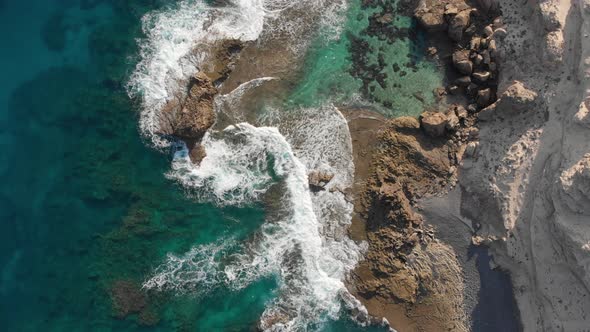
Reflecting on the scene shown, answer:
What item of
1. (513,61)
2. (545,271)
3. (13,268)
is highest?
(513,61)

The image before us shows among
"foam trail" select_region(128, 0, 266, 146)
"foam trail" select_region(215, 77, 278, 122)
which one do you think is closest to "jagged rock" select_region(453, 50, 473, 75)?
"foam trail" select_region(215, 77, 278, 122)

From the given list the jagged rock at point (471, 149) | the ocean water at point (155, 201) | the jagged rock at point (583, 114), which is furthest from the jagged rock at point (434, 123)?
the jagged rock at point (583, 114)

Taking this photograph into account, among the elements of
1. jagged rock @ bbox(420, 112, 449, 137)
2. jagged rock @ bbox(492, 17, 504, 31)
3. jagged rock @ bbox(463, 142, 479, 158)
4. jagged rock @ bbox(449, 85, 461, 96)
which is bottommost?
jagged rock @ bbox(463, 142, 479, 158)

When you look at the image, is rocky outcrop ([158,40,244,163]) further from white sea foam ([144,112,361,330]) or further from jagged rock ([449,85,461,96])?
jagged rock ([449,85,461,96])

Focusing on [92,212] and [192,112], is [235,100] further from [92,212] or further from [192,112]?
[92,212]

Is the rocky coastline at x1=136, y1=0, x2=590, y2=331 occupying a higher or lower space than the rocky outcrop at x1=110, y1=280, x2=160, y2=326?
higher

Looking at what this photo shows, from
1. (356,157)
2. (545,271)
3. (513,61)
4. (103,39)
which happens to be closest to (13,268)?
(103,39)

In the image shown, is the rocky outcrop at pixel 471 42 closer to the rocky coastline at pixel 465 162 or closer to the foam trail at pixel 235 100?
the rocky coastline at pixel 465 162

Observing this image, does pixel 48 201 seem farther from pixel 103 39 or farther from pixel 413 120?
pixel 413 120
